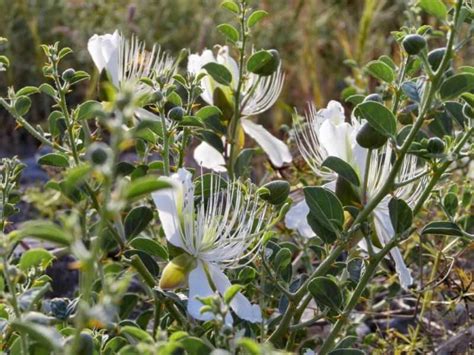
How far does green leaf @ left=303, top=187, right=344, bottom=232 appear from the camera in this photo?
158cm

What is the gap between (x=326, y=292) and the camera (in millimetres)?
1585

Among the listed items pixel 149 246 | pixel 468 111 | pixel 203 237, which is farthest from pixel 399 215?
pixel 149 246

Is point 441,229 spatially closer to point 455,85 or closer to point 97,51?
point 455,85

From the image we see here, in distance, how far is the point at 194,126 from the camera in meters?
1.78

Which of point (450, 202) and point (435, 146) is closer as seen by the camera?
point (435, 146)

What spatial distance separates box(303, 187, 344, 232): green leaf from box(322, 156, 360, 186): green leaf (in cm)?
3

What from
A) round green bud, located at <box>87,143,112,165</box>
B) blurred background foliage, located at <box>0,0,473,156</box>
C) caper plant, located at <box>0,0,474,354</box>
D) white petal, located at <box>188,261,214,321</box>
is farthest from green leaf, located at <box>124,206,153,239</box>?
Answer: blurred background foliage, located at <box>0,0,473,156</box>

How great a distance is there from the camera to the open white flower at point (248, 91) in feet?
6.40

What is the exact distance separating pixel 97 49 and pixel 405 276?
0.67 m

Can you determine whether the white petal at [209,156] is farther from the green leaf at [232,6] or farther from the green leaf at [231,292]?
the green leaf at [231,292]

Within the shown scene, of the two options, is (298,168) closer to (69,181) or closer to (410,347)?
(410,347)

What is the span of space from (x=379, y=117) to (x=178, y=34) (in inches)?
159

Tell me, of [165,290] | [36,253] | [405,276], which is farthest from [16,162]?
[405,276]

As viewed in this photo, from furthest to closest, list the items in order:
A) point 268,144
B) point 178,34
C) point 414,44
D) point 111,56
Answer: point 178,34 < point 268,144 < point 111,56 < point 414,44
